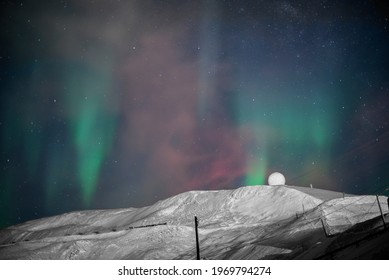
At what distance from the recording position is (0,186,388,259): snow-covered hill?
35.6 meters

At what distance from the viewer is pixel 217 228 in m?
56.2

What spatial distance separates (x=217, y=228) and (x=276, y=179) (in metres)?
24.0

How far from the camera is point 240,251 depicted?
34.8m

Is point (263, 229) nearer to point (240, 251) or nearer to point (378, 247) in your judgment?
point (240, 251)

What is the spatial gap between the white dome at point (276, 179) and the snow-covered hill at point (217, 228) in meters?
1.50

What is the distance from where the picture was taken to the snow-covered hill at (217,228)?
1400 inches

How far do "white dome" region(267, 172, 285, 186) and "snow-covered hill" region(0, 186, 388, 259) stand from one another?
1498mm

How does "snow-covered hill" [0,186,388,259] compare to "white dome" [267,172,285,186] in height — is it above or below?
below

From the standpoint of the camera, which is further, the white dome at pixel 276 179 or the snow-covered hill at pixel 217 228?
the white dome at pixel 276 179

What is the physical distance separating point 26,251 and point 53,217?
43.2m

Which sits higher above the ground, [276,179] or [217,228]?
[276,179]

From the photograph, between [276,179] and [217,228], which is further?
[276,179]

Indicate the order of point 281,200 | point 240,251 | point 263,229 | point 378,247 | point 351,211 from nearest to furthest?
point 378,247
point 240,251
point 351,211
point 263,229
point 281,200
